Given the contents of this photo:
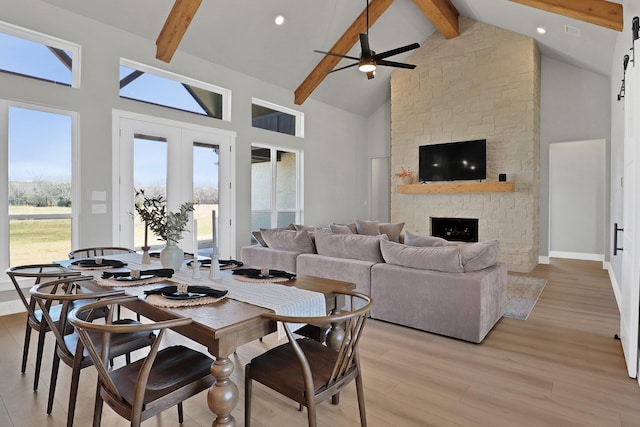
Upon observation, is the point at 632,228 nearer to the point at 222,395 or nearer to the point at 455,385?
the point at 455,385

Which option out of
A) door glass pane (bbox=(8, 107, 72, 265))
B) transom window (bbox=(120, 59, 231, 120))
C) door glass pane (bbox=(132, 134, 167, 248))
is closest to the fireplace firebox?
transom window (bbox=(120, 59, 231, 120))

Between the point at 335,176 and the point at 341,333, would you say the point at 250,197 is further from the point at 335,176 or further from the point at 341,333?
the point at 341,333

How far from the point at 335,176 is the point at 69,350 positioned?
273 inches

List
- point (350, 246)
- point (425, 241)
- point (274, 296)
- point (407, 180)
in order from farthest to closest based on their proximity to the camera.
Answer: point (407, 180) → point (350, 246) → point (425, 241) → point (274, 296)

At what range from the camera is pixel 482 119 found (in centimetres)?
693

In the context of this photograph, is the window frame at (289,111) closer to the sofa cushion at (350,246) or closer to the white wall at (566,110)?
the sofa cushion at (350,246)

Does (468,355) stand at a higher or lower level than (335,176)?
lower

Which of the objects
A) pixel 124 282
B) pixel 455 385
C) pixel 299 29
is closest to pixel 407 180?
pixel 299 29

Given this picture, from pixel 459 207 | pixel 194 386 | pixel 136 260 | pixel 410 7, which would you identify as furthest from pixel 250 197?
pixel 194 386

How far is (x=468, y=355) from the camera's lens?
2.85 meters

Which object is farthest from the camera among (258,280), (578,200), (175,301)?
(578,200)

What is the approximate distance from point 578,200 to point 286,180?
618 centimetres

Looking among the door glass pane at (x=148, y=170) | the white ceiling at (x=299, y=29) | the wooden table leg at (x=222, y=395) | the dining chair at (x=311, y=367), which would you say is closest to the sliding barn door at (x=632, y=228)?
the dining chair at (x=311, y=367)

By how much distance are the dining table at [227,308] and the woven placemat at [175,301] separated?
1cm
